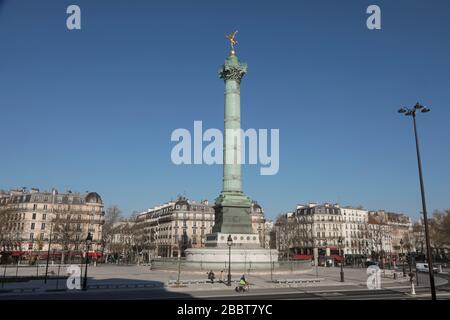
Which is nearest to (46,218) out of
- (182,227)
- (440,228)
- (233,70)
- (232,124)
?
(182,227)

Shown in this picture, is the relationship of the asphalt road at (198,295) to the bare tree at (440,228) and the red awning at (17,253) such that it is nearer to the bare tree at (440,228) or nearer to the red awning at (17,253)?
the red awning at (17,253)

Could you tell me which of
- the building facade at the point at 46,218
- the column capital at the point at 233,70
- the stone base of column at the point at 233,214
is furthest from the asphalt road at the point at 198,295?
the building facade at the point at 46,218

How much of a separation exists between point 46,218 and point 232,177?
5362 cm

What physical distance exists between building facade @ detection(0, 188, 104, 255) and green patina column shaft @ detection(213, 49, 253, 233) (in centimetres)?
3632

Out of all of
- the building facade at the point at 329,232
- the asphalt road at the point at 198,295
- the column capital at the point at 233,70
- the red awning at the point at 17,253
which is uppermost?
the column capital at the point at 233,70

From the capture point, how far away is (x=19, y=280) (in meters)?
33.0

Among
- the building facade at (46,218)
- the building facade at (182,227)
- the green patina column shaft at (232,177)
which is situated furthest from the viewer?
the building facade at (182,227)

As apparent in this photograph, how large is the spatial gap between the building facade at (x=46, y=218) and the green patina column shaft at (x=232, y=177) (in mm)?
36320

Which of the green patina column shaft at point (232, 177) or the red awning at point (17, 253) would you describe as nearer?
the green patina column shaft at point (232, 177)

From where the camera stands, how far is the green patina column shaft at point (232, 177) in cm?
4644
